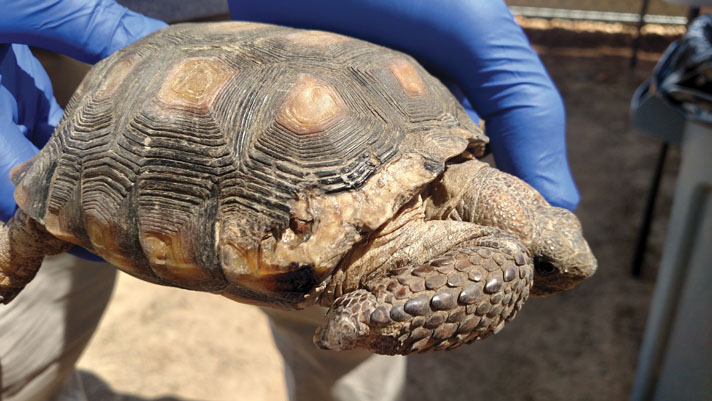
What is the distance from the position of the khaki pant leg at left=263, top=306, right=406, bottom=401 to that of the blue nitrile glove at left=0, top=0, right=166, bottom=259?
824 mm

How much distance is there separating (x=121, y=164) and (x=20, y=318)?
3.64ft

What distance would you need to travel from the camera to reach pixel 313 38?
5.06ft

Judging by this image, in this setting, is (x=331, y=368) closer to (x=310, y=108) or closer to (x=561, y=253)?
(x=561, y=253)

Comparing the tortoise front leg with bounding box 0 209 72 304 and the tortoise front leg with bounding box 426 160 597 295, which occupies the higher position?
the tortoise front leg with bounding box 426 160 597 295

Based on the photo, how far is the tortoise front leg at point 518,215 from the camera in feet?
4.90

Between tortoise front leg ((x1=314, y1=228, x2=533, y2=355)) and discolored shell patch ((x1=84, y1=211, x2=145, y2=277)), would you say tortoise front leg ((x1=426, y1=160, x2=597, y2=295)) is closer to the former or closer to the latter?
tortoise front leg ((x1=314, y1=228, x2=533, y2=355))

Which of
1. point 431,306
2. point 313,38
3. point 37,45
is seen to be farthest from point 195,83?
point 37,45

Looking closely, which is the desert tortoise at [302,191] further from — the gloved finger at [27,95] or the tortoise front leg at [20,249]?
the gloved finger at [27,95]

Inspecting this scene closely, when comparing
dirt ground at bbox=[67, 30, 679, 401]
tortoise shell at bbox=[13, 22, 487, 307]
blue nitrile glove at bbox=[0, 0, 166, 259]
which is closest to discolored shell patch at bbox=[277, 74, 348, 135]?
tortoise shell at bbox=[13, 22, 487, 307]

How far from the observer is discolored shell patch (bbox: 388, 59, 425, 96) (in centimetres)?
151

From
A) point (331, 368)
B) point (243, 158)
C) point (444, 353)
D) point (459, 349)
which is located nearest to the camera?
point (243, 158)

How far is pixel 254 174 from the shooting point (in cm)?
131

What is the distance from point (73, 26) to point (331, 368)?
5.31 feet

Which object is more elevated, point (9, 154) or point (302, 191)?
point (302, 191)
